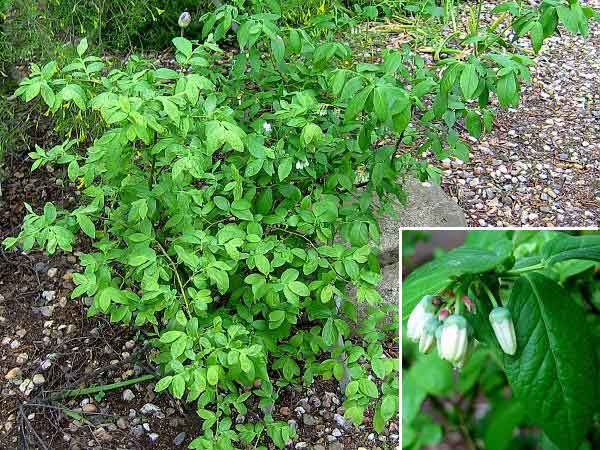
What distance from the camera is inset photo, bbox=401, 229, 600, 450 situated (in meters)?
1.16

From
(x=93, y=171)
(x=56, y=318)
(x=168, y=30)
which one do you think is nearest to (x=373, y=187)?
(x=93, y=171)

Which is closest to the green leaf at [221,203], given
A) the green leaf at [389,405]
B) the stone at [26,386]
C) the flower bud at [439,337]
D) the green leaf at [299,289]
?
the green leaf at [299,289]

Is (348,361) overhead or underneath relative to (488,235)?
underneath

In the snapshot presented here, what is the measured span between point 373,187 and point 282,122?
36 cm

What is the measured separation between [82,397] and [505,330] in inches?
85.5

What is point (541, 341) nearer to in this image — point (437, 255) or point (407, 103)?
point (437, 255)

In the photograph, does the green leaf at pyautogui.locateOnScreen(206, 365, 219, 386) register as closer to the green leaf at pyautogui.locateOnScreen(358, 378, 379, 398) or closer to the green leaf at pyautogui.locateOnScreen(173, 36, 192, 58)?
the green leaf at pyautogui.locateOnScreen(358, 378, 379, 398)

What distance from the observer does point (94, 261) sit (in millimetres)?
2238

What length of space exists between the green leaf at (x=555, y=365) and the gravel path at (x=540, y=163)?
2726 mm

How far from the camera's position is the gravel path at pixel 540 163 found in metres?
3.95

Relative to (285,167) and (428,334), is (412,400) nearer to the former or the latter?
(428,334)

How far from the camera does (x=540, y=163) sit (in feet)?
14.0

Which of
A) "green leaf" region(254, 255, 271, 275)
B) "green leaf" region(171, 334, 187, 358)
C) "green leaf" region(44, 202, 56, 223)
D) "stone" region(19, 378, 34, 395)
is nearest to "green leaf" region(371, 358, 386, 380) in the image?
"green leaf" region(254, 255, 271, 275)

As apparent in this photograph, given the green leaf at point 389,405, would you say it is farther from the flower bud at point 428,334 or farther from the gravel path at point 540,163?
the gravel path at point 540,163
